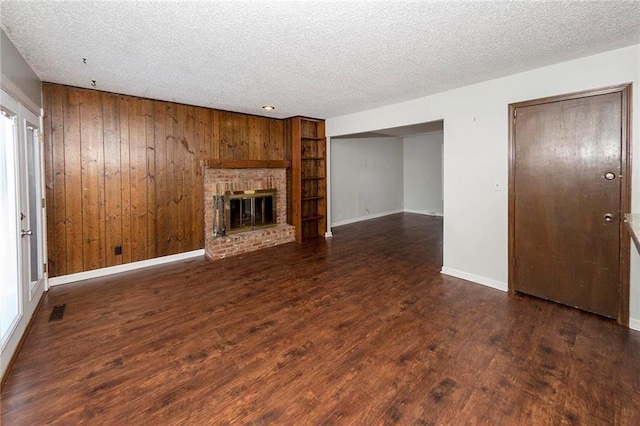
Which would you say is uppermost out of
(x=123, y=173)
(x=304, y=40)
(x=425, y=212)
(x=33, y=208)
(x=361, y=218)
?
(x=304, y=40)

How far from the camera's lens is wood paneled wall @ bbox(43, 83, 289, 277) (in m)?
3.84

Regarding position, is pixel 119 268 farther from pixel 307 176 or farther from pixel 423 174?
pixel 423 174

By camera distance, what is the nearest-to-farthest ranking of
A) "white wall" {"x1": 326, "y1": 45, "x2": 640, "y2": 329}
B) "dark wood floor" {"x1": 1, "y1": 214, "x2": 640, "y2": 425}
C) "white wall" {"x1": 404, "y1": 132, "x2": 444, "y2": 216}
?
"dark wood floor" {"x1": 1, "y1": 214, "x2": 640, "y2": 425} → "white wall" {"x1": 326, "y1": 45, "x2": 640, "y2": 329} → "white wall" {"x1": 404, "y1": 132, "x2": 444, "y2": 216}

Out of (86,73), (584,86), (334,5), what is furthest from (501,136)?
(86,73)

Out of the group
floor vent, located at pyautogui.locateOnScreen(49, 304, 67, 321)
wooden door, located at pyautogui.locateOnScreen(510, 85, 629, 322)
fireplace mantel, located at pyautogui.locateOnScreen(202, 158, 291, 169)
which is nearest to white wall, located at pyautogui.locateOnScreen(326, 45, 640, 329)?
wooden door, located at pyautogui.locateOnScreen(510, 85, 629, 322)

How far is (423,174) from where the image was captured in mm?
9914

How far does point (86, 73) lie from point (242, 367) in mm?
3564

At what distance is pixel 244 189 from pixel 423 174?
21.3 ft

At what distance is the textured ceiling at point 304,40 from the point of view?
2074 millimetres

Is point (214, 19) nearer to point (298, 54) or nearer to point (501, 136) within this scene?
point (298, 54)

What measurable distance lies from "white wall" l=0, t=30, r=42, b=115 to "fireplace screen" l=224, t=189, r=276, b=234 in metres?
2.70

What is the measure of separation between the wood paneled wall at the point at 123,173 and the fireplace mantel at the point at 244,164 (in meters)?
0.21

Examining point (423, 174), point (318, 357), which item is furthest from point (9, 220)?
point (423, 174)

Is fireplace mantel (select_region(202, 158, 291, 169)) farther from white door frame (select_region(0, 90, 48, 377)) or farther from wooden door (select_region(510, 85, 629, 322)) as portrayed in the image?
wooden door (select_region(510, 85, 629, 322))
